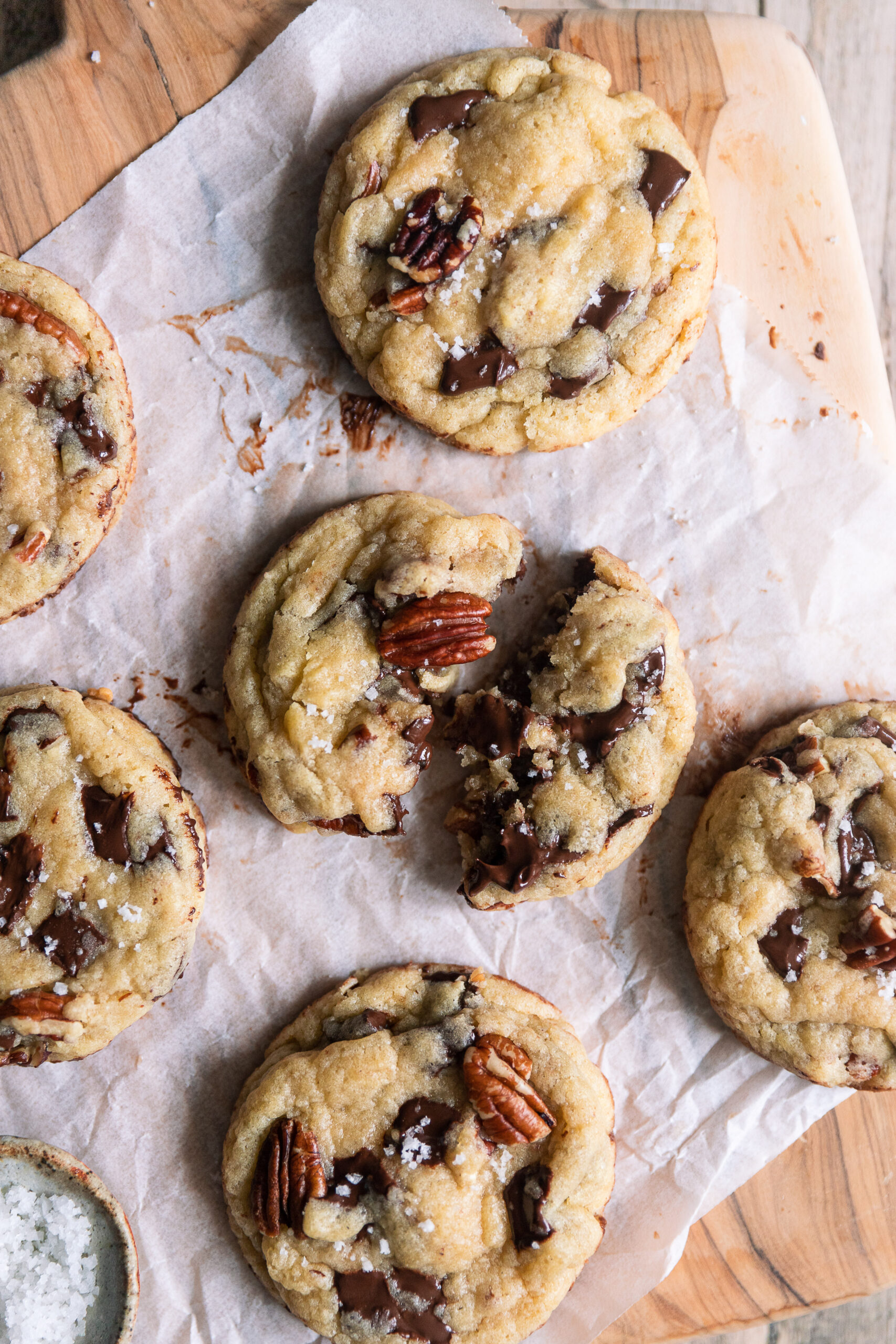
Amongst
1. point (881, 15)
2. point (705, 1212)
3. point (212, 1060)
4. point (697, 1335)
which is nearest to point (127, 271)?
point (212, 1060)

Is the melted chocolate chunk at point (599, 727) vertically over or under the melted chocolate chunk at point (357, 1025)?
over

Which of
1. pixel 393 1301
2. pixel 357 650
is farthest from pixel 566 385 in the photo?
pixel 393 1301

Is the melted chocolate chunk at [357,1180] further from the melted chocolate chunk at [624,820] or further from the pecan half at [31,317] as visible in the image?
the pecan half at [31,317]

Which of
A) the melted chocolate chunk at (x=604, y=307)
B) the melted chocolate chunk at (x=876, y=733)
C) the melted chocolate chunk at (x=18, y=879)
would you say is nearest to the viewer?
the melted chocolate chunk at (x=18, y=879)

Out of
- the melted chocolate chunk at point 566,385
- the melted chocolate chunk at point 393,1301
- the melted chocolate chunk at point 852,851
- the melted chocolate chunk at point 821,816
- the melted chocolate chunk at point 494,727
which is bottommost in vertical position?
the melted chocolate chunk at point 393,1301

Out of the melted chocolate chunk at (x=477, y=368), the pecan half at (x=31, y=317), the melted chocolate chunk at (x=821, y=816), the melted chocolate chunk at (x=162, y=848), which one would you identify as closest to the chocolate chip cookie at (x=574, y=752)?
the melted chocolate chunk at (x=821, y=816)

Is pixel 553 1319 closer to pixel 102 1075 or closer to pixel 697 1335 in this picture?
pixel 697 1335
